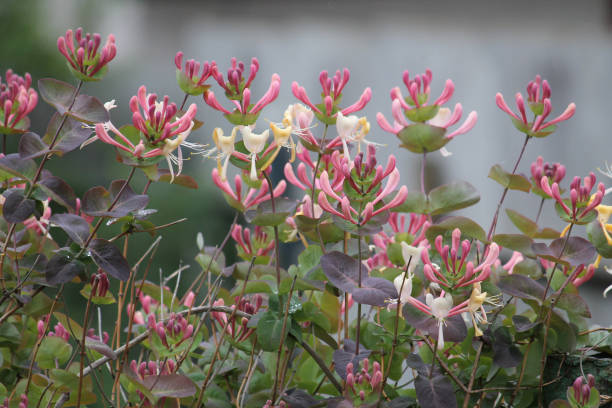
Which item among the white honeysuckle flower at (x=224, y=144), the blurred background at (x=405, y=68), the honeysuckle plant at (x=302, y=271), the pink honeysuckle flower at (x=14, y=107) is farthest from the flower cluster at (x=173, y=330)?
the blurred background at (x=405, y=68)

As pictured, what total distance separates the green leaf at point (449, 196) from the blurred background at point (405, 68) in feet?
5.61

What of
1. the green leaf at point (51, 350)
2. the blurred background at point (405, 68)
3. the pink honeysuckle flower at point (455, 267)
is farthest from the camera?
the blurred background at point (405, 68)

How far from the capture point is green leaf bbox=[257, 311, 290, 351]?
0.47 metres

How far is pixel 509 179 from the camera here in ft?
1.82

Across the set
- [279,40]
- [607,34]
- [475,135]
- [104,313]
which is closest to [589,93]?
[607,34]

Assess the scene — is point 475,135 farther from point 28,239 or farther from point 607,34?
point 28,239

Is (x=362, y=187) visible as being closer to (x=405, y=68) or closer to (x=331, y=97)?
(x=331, y=97)

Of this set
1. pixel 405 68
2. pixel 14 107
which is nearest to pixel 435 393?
pixel 14 107

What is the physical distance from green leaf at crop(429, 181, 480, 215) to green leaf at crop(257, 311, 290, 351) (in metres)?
0.17

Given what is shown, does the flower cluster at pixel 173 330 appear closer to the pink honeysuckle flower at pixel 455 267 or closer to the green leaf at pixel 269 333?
the green leaf at pixel 269 333

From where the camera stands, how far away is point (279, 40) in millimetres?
3379

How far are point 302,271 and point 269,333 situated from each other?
0.07m

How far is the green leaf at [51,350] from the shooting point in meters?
0.53

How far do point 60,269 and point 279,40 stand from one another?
3037 mm
